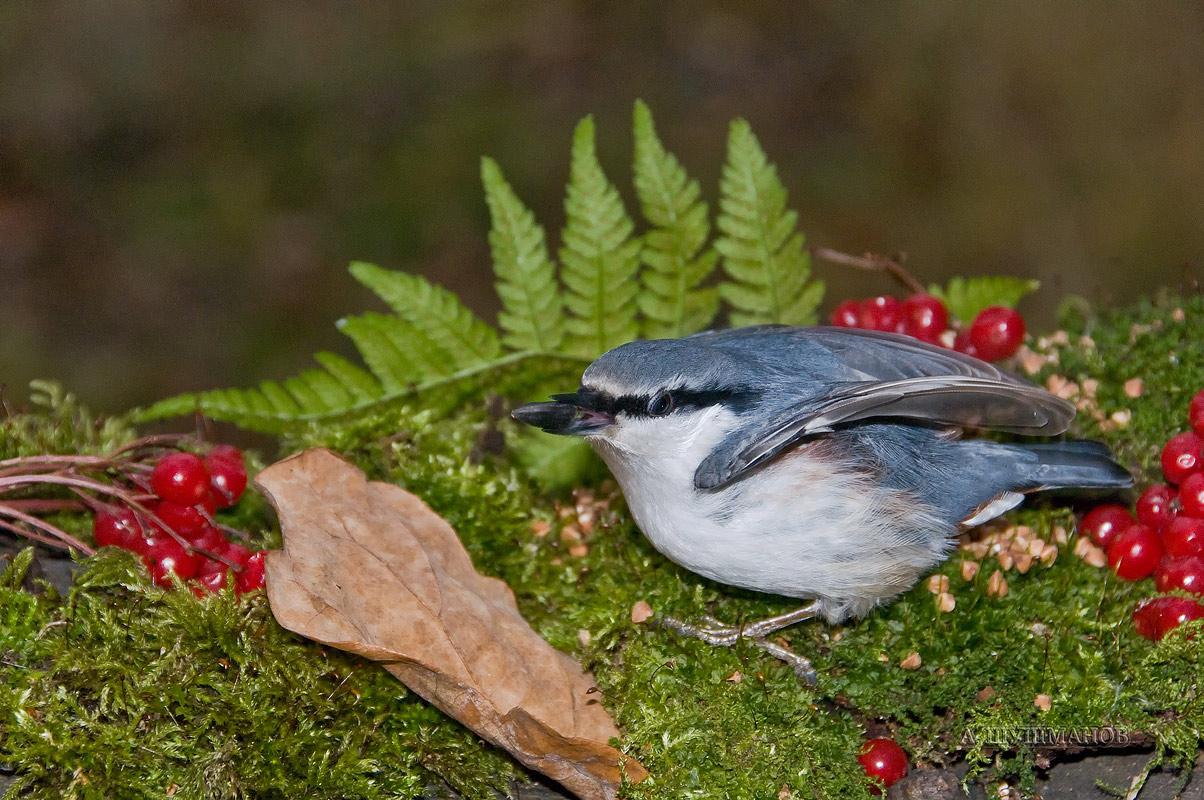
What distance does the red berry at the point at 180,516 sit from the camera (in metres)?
2.96

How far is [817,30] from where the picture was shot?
30.3 feet

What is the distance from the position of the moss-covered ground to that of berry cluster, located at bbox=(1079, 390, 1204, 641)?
7 centimetres

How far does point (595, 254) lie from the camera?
3729 millimetres

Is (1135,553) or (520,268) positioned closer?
(1135,553)

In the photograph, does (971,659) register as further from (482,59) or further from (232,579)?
(482,59)

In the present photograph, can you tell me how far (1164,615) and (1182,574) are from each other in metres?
0.15

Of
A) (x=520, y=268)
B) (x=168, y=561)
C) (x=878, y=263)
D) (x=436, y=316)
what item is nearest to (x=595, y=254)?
(x=520, y=268)

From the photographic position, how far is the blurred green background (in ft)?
24.6

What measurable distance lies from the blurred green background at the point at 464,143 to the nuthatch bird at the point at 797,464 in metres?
4.50

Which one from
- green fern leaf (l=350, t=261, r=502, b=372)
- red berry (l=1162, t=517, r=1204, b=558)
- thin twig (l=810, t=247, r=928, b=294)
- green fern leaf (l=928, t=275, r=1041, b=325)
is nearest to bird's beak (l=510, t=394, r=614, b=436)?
green fern leaf (l=350, t=261, r=502, b=372)

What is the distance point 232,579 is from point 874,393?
1.78m

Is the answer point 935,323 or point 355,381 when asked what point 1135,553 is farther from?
point 355,381

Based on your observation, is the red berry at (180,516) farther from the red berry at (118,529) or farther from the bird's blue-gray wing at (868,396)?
the bird's blue-gray wing at (868,396)

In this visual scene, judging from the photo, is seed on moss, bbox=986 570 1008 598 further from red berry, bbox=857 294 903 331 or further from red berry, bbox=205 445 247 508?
red berry, bbox=205 445 247 508
